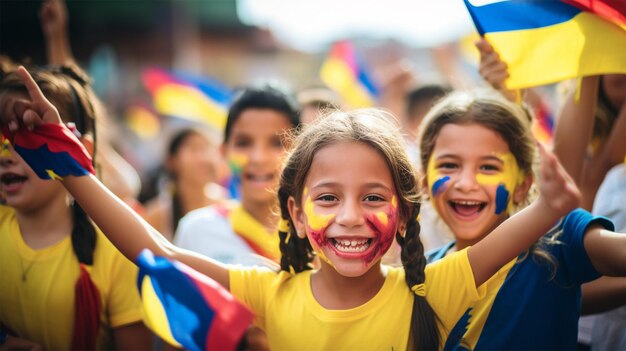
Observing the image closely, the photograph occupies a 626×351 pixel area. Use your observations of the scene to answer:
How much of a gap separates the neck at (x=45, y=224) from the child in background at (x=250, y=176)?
3.09ft

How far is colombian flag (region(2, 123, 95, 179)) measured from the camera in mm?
2201

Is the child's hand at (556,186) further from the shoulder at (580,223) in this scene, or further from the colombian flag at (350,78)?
the colombian flag at (350,78)

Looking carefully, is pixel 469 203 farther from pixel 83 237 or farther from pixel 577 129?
pixel 83 237

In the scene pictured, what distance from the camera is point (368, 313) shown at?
7.24 ft

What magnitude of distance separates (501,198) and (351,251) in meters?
0.82

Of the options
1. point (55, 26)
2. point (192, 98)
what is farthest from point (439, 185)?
point (192, 98)

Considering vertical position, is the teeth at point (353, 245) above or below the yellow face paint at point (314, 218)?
below

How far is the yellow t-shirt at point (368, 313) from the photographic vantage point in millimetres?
→ 2164

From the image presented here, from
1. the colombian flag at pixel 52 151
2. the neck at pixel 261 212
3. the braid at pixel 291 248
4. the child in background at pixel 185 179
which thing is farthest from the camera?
the child in background at pixel 185 179

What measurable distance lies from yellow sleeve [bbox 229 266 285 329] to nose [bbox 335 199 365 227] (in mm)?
428

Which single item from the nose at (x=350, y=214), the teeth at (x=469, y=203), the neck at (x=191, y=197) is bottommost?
the neck at (x=191, y=197)

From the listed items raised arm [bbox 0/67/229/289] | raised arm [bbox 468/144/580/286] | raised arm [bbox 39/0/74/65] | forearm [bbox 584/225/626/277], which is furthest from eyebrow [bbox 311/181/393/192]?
raised arm [bbox 39/0/74/65]

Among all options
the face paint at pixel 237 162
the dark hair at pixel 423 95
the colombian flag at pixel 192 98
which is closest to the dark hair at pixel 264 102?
the face paint at pixel 237 162

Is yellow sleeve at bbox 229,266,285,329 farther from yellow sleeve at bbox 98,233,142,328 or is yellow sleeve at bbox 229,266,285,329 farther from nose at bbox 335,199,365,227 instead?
yellow sleeve at bbox 98,233,142,328
